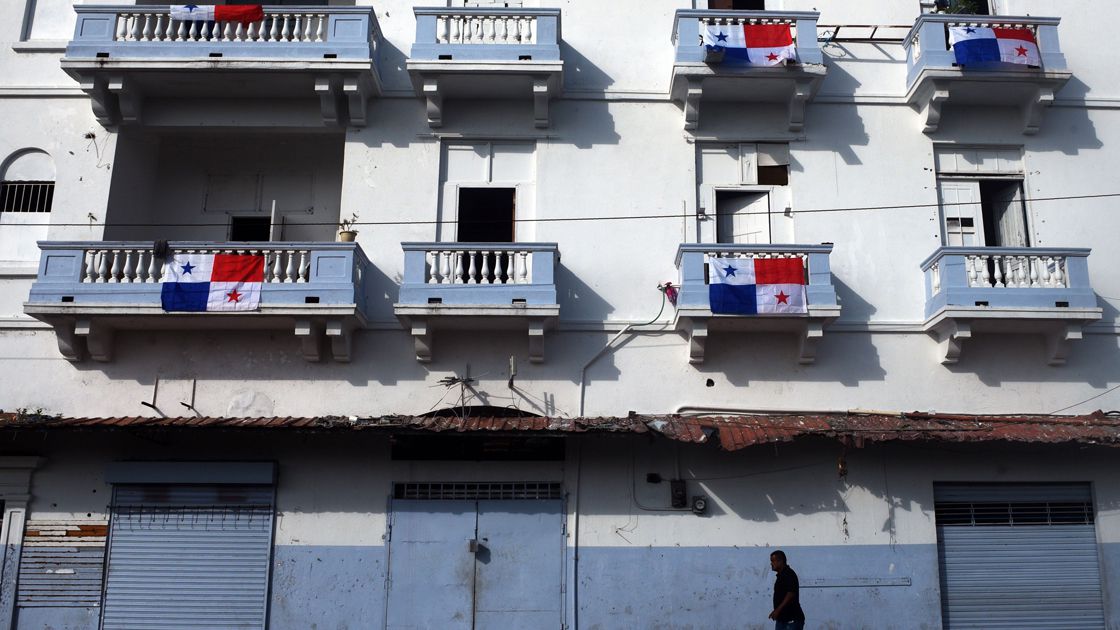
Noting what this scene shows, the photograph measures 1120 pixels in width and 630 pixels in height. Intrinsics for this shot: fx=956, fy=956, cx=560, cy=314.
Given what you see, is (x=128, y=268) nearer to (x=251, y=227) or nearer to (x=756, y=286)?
(x=251, y=227)

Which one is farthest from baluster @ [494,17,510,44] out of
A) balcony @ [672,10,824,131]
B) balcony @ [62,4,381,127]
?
balcony @ [672,10,824,131]

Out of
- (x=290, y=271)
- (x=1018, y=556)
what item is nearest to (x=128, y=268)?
(x=290, y=271)

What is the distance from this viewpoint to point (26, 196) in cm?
1492

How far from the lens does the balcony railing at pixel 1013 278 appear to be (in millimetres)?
13648

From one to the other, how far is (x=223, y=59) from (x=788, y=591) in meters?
11.0

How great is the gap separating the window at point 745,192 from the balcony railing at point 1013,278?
7.96 ft

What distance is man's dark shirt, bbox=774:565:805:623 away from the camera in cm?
Answer: 1077

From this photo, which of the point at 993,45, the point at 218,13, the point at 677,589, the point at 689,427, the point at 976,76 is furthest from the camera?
the point at 218,13

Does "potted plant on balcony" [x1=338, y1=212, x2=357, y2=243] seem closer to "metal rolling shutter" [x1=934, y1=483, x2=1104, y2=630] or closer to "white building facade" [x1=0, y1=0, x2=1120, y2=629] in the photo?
"white building facade" [x1=0, y1=0, x2=1120, y2=629]

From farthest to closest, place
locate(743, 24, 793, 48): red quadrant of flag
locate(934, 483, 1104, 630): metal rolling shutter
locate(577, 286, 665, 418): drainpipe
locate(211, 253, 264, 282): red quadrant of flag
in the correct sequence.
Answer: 1. locate(743, 24, 793, 48): red quadrant of flag
2. locate(577, 286, 665, 418): drainpipe
3. locate(211, 253, 264, 282): red quadrant of flag
4. locate(934, 483, 1104, 630): metal rolling shutter

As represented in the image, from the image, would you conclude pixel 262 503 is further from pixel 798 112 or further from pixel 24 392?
pixel 798 112

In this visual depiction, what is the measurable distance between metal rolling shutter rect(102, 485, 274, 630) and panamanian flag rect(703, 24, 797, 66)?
9425 mm

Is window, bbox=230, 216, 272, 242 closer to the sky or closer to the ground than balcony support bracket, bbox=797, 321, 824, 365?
closer to the sky

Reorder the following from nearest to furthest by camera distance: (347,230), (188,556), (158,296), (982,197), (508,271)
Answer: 1. (188,556)
2. (158,296)
3. (508,271)
4. (347,230)
5. (982,197)
